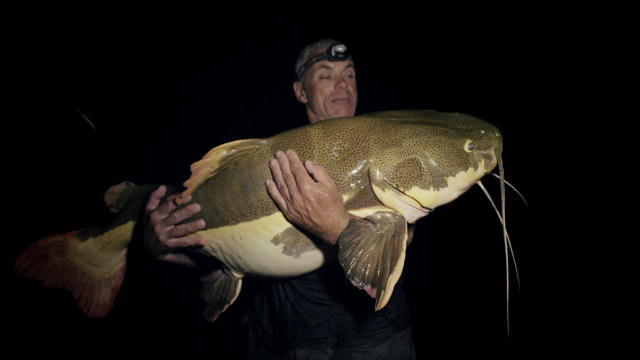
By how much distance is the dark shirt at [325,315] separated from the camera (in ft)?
5.07

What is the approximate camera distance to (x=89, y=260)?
1684mm

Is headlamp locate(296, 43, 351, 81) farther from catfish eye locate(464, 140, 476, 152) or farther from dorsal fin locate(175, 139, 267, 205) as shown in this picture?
catfish eye locate(464, 140, 476, 152)

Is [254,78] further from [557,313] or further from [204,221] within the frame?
[557,313]

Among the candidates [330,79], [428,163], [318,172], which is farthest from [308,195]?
[330,79]

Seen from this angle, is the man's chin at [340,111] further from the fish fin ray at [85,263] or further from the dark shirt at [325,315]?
the fish fin ray at [85,263]

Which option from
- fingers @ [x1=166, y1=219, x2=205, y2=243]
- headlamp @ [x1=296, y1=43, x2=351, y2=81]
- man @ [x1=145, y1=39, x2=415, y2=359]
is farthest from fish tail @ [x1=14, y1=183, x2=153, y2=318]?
headlamp @ [x1=296, y1=43, x2=351, y2=81]

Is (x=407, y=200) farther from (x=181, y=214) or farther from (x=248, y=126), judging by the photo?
(x=248, y=126)

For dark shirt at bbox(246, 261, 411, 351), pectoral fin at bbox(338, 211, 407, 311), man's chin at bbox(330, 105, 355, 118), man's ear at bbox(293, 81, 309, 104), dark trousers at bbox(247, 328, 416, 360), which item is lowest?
dark trousers at bbox(247, 328, 416, 360)

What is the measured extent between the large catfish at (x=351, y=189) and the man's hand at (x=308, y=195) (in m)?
0.05

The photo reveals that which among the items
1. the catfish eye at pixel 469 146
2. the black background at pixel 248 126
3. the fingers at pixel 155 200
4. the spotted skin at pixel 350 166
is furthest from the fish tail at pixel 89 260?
the black background at pixel 248 126

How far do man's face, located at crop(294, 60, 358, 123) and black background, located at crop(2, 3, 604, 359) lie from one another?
8.05 ft

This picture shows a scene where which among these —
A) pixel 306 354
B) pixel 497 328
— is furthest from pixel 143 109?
pixel 497 328

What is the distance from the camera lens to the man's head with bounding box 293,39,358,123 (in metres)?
1.95

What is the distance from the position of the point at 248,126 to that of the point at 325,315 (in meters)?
3.75
